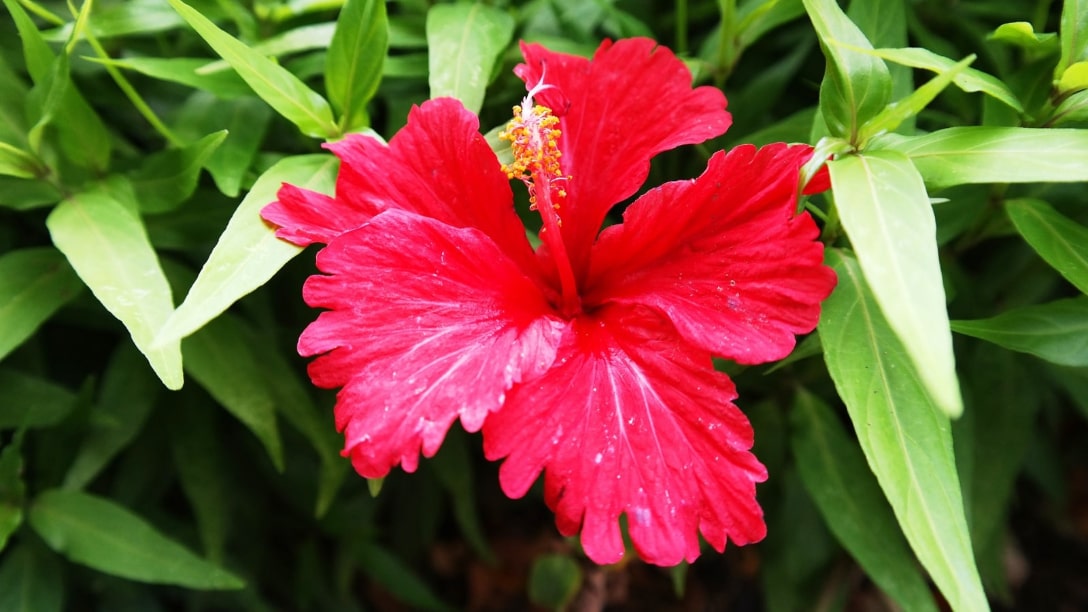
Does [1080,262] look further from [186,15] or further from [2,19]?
[2,19]

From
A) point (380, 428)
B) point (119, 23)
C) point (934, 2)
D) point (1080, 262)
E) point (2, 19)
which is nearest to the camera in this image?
point (380, 428)

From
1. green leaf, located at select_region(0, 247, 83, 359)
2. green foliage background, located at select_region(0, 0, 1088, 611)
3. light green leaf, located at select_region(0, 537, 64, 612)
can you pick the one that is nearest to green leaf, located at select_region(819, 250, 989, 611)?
green foliage background, located at select_region(0, 0, 1088, 611)

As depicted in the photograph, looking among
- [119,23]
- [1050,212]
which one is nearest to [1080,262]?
[1050,212]

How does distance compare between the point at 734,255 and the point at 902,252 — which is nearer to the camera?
the point at 902,252

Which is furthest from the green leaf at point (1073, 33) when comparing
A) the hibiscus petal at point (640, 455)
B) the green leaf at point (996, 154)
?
the hibiscus petal at point (640, 455)

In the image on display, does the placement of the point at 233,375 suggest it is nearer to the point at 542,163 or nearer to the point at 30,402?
the point at 30,402

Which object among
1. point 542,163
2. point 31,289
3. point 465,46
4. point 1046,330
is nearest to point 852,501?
point 1046,330

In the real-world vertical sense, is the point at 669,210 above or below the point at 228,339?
above
